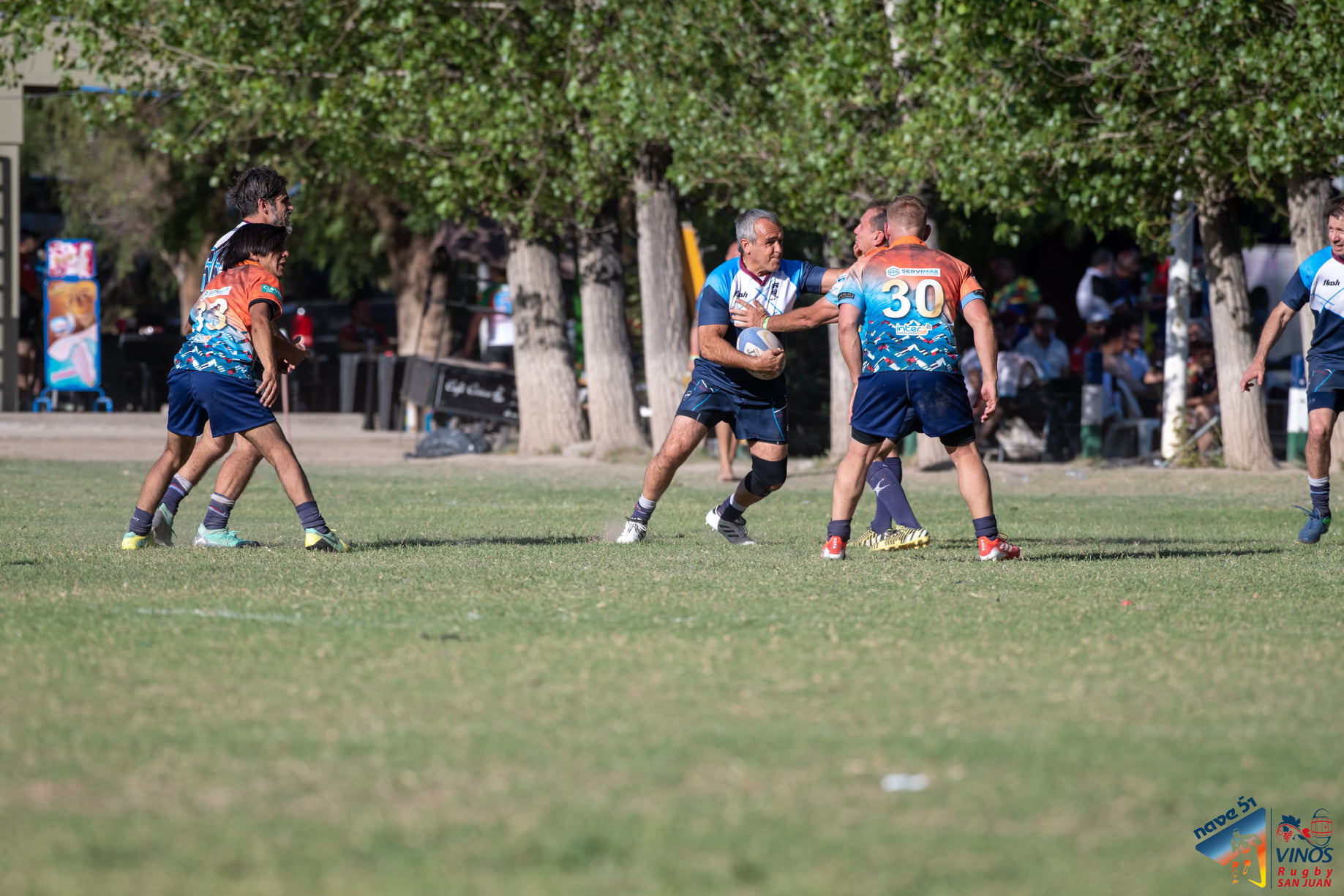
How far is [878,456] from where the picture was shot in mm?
9258

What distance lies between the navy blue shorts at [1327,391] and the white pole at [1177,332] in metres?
8.31

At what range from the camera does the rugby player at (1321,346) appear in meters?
10.0

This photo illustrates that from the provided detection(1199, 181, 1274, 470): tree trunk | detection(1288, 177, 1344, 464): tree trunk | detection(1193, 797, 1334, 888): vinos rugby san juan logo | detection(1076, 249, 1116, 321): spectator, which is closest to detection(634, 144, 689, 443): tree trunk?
detection(1076, 249, 1116, 321): spectator

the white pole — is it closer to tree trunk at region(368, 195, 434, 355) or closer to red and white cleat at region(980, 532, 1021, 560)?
red and white cleat at region(980, 532, 1021, 560)

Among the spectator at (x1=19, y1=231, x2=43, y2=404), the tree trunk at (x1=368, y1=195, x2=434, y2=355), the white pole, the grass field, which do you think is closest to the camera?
the grass field

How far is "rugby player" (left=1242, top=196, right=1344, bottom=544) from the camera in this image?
10.0 m

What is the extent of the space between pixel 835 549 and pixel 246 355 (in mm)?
3307

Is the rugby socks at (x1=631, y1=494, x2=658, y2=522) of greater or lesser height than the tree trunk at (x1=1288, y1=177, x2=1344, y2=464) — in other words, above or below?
below

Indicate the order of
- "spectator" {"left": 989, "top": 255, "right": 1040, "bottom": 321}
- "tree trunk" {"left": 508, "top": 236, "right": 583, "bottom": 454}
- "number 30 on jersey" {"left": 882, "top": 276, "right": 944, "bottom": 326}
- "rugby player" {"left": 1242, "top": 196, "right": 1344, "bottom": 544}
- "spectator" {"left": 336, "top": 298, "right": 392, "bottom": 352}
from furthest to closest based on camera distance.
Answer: "spectator" {"left": 336, "top": 298, "right": 392, "bottom": 352} → "tree trunk" {"left": 508, "top": 236, "right": 583, "bottom": 454} → "spectator" {"left": 989, "top": 255, "right": 1040, "bottom": 321} → "rugby player" {"left": 1242, "top": 196, "right": 1344, "bottom": 544} → "number 30 on jersey" {"left": 882, "top": 276, "right": 944, "bottom": 326}

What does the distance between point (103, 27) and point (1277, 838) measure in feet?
60.9

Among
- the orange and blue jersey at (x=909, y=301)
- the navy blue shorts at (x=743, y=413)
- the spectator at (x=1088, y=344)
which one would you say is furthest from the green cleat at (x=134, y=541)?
the spectator at (x=1088, y=344)

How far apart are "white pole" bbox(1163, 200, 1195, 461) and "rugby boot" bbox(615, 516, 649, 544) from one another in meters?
10.1

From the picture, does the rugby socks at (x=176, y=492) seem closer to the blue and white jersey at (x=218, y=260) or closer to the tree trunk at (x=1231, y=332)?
the blue and white jersey at (x=218, y=260)

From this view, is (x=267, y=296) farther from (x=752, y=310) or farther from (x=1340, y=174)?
(x=1340, y=174)
